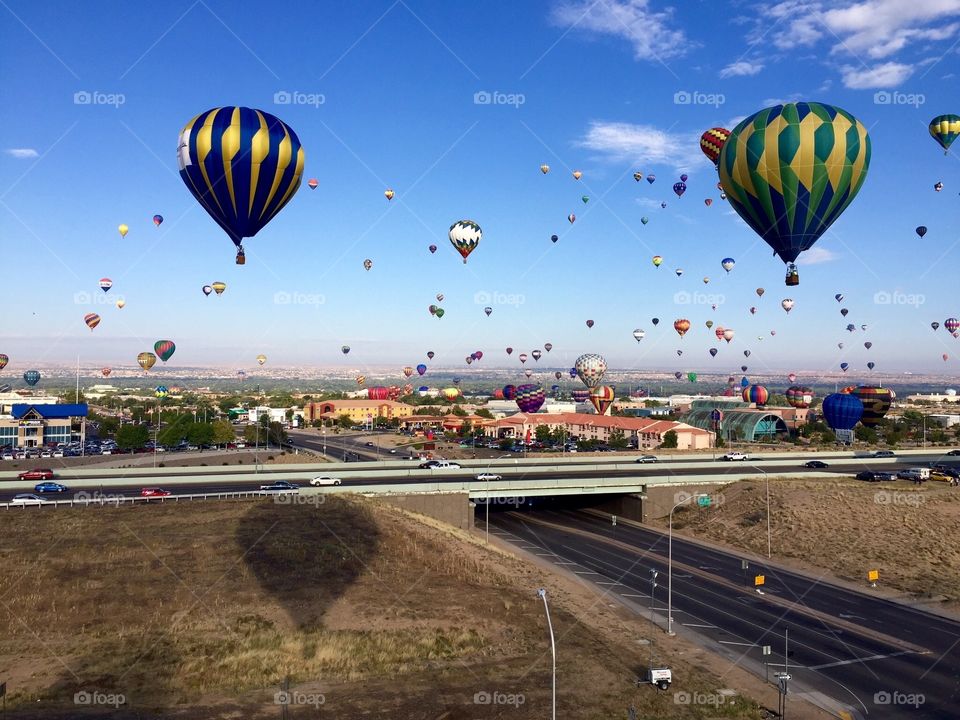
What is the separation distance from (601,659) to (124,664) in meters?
20.8

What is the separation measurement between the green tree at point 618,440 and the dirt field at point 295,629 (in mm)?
83192

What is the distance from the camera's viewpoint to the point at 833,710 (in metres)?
28.0

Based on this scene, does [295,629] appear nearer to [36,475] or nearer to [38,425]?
[36,475]

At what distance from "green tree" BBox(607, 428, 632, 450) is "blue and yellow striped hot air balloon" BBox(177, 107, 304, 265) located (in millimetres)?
96781

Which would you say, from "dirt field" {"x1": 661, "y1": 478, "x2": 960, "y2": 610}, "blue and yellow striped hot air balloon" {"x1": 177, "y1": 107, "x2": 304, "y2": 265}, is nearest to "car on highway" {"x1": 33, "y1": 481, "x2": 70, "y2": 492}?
"blue and yellow striped hot air balloon" {"x1": 177, "y1": 107, "x2": 304, "y2": 265}

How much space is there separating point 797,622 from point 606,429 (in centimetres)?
10809

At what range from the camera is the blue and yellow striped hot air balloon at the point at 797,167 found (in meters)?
42.5

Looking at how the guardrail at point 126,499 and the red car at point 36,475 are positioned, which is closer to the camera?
the guardrail at point 126,499

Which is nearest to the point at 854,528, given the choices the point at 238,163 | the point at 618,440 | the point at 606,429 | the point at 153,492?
the point at 238,163

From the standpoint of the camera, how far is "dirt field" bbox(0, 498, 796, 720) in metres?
27.9

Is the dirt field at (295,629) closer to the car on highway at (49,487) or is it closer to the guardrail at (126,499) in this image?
the guardrail at (126,499)

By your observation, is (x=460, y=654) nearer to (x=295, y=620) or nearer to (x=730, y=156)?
(x=295, y=620)

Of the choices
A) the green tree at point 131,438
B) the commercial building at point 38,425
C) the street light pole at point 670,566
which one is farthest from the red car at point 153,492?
the commercial building at point 38,425

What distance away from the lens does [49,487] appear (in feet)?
193
